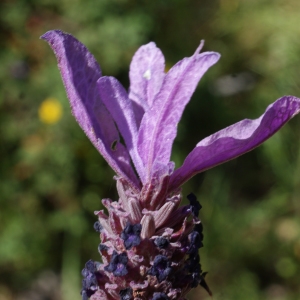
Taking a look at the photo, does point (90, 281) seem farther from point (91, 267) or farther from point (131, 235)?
point (131, 235)

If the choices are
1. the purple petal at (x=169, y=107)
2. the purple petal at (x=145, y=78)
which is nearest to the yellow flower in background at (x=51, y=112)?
the purple petal at (x=145, y=78)

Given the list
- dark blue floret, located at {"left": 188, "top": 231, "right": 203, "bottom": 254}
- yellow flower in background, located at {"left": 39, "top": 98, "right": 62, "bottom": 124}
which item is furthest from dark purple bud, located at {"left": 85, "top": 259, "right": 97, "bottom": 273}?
yellow flower in background, located at {"left": 39, "top": 98, "right": 62, "bottom": 124}

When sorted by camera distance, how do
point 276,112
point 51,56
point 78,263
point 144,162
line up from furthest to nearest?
point 51,56, point 78,263, point 144,162, point 276,112

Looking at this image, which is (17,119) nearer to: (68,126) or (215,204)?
(68,126)

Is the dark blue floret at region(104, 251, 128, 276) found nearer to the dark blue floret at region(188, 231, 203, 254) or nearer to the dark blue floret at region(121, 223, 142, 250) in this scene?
the dark blue floret at region(121, 223, 142, 250)

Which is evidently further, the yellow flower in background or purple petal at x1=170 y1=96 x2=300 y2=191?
the yellow flower in background

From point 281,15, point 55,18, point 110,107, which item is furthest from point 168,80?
point 281,15
